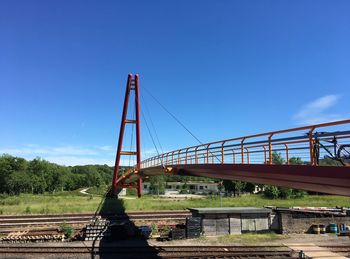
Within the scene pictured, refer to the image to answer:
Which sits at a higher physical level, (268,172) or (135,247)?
(268,172)

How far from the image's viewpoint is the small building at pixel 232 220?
2547 cm

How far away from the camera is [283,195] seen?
5516 centimetres

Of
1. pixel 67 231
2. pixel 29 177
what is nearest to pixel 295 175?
pixel 67 231

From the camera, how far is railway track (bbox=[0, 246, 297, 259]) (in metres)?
19.2

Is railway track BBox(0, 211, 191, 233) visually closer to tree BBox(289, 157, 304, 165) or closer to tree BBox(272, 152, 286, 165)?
tree BBox(272, 152, 286, 165)

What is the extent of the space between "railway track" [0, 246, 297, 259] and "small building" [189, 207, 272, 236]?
14.4 feet

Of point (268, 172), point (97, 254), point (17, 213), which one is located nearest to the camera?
point (268, 172)

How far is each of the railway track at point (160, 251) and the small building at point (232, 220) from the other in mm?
4382

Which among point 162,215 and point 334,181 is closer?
point 334,181

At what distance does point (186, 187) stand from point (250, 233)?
248ft

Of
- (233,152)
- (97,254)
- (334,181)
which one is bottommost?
(97,254)

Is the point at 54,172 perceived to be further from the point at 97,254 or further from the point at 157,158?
the point at 97,254

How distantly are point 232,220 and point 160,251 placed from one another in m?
8.05

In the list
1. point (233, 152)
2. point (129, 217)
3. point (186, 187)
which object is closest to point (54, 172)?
point (186, 187)
